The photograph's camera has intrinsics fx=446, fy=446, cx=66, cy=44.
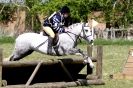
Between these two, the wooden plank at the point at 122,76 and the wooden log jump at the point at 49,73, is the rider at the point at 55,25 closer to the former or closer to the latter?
the wooden log jump at the point at 49,73

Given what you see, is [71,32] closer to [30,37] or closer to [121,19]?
[30,37]

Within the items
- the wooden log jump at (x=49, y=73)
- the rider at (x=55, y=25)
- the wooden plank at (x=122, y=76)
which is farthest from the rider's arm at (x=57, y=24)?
the wooden plank at (x=122, y=76)

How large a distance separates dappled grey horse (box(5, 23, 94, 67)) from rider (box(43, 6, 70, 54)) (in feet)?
0.40

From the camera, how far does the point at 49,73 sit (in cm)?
1177

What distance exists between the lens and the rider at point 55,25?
1052 cm

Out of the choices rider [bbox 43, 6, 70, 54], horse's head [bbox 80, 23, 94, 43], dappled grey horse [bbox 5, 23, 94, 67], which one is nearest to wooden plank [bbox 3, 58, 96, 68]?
dappled grey horse [bbox 5, 23, 94, 67]

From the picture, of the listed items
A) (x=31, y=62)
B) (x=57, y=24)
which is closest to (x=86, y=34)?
(x=57, y=24)

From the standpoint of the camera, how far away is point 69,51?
10.6 m

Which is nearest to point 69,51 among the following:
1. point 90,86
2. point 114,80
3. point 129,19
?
point 90,86

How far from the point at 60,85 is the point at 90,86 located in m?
0.81

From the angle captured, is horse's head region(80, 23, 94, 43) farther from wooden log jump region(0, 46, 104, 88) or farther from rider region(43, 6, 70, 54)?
wooden log jump region(0, 46, 104, 88)

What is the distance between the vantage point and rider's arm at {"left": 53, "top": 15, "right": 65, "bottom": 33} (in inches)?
415

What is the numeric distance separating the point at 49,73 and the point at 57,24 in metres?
1.72

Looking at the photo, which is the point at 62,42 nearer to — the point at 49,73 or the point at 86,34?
the point at 86,34
